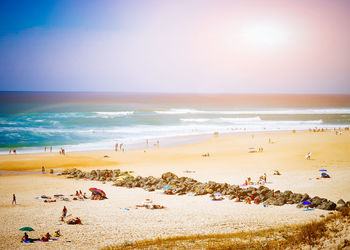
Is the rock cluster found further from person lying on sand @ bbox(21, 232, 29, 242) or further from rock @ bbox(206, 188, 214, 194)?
person lying on sand @ bbox(21, 232, 29, 242)

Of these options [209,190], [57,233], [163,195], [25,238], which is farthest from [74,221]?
[209,190]

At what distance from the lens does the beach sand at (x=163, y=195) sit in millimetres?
12148

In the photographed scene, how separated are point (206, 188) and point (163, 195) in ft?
9.48

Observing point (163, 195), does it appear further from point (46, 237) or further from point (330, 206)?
point (330, 206)

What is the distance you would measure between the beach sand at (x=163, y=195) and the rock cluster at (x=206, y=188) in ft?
2.30

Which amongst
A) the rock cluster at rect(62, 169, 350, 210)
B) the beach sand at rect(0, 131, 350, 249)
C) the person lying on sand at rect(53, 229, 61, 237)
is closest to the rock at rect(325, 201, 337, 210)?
the rock cluster at rect(62, 169, 350, 210)

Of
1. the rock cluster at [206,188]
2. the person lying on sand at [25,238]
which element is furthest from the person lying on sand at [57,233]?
the rock cluster at [206,188]

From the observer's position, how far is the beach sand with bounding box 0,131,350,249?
12.1m

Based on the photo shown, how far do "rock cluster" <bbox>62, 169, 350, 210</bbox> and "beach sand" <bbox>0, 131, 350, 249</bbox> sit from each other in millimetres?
701

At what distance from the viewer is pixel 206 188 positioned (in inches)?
720

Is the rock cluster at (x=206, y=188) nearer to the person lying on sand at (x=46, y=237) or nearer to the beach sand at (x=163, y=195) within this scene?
the beach sand at (x=163, y=195)

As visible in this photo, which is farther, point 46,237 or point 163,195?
point 163,195

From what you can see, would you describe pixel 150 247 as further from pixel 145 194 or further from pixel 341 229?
pixel 145 194

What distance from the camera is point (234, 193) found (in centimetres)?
1709
